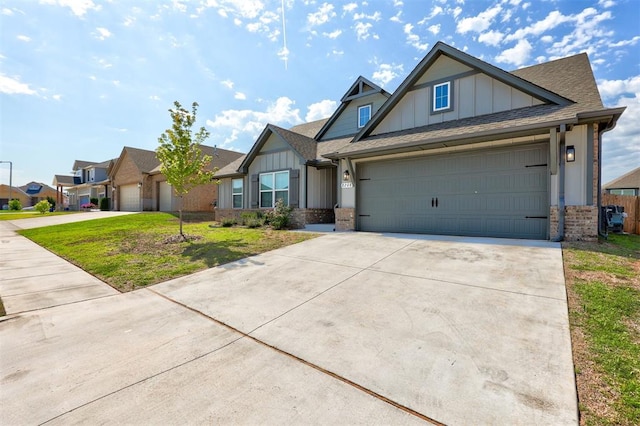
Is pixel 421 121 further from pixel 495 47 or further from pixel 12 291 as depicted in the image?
pixel 12 291

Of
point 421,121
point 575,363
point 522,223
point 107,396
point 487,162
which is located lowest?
point 107,396

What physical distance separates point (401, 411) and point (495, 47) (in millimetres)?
14024

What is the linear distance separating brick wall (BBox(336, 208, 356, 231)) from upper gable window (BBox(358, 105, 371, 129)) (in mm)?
6261

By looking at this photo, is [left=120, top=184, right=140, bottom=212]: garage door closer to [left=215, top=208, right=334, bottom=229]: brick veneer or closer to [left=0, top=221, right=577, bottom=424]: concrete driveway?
[left=215, top=208, right=334, bottom=229]: brick veneer

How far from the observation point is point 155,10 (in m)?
8.28

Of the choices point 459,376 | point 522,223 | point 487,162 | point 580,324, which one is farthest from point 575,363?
point 487,162

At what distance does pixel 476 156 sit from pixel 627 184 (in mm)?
37297

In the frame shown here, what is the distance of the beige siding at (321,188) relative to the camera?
13.4m

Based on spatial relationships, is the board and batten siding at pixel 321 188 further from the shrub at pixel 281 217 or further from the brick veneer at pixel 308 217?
the shrub at pixel 281 217

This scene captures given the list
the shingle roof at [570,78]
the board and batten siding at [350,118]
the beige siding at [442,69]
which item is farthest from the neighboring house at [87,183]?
the shingle roof at [570,78]

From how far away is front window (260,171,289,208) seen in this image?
13922mm

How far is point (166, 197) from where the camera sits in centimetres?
2492

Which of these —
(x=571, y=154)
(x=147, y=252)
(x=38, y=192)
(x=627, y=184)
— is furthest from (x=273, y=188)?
(x=38, y=192)

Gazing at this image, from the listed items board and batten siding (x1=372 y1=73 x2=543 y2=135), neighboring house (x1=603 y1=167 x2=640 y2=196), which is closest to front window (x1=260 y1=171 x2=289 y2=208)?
board and batten siding (x1=372 y1=73 x2=543 y2=135)
